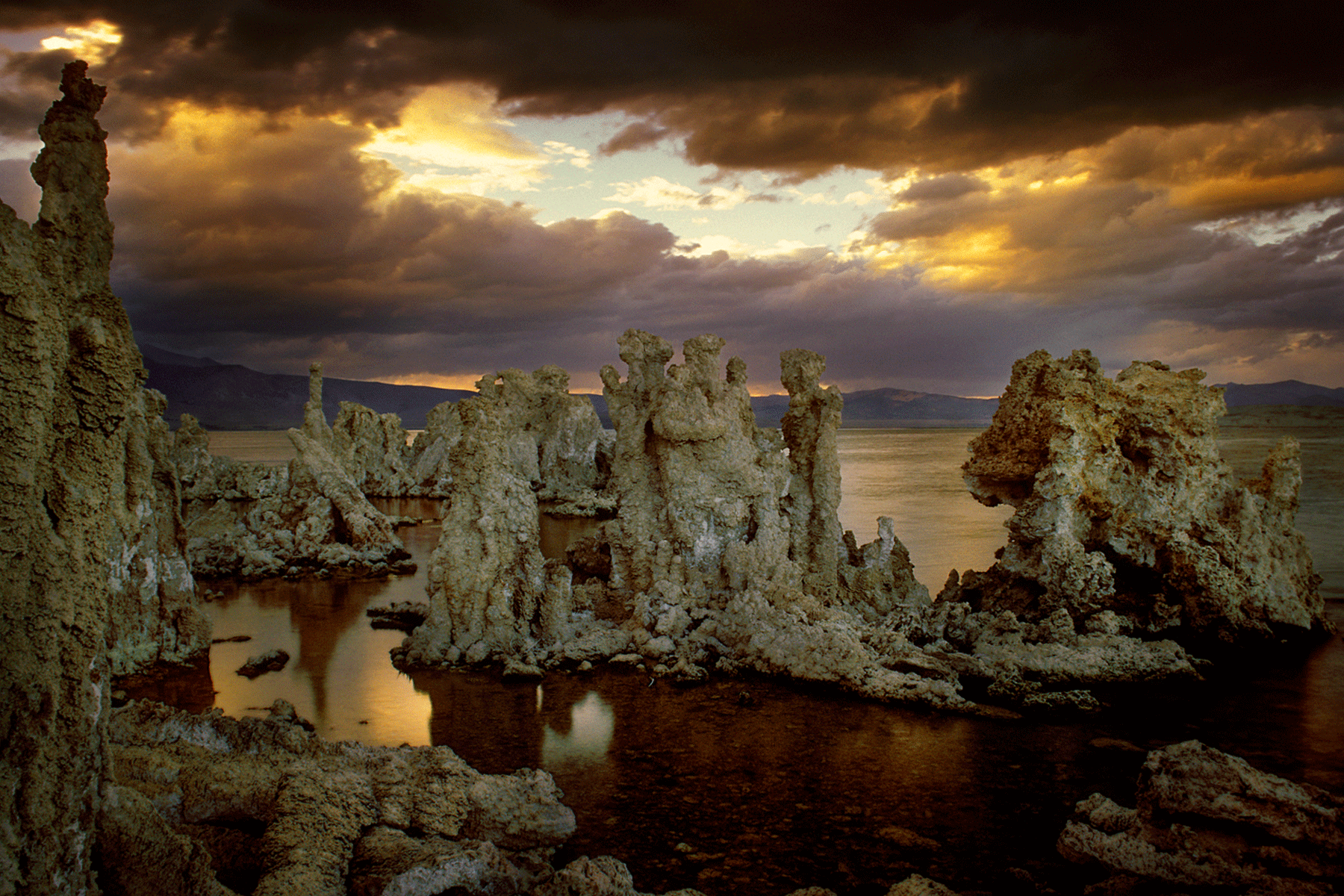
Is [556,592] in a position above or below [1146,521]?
below

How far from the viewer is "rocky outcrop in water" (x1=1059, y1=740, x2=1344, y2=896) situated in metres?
6.96

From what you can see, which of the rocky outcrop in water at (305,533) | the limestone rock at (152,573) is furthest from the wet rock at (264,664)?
the rocky outcrop in water at (305,533)

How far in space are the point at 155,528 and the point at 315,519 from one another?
435 inches

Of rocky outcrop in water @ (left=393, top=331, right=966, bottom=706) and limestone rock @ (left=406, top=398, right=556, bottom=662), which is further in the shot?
limestone rock @ (left=406, top=398, right=556, bottom=662)

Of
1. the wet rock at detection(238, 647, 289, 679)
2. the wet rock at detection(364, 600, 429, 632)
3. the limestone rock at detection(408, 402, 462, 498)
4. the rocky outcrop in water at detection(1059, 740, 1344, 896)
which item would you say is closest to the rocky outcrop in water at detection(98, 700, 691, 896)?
the rocky outcrop in water at detection(1059, 740, 1344, 896)

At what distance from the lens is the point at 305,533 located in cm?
2709

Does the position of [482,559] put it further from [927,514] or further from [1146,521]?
[927,514]

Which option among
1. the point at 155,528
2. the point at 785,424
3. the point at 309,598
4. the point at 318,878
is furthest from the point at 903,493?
the point at 318,878

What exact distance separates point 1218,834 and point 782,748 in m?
5.72

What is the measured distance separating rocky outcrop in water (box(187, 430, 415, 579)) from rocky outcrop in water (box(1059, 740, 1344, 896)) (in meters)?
22.6

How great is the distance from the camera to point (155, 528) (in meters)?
16.4

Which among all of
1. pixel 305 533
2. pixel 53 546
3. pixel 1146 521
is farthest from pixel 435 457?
pixel 53 546

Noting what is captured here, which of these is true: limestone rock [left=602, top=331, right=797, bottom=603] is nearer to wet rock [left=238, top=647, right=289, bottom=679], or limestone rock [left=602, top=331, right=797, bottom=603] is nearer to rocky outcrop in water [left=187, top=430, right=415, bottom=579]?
wet rock [left=238, top=647, right=289, bottom=679]

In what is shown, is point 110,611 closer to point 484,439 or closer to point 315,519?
point 484,439
